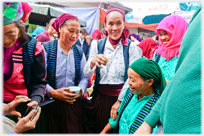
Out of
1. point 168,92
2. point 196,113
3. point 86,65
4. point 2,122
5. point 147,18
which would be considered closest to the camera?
point 196,113

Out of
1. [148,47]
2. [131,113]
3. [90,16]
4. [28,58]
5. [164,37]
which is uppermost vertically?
[90,16]

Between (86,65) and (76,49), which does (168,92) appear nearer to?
(86,65)

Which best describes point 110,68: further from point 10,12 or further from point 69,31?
point 10,12

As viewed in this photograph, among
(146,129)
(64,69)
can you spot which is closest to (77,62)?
(64,69)

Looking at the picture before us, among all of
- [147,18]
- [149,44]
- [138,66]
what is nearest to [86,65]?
[138,66]

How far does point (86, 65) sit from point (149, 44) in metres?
1.90

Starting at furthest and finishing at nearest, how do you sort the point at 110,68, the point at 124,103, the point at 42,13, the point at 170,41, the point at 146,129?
the point at 42,13 < the point at 170,41 < the point at 110,68 < the point at 124,103 < the point at 146,129

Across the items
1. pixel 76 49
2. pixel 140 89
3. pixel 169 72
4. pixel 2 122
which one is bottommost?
pixel 2 122

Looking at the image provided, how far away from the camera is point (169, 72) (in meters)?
1.60

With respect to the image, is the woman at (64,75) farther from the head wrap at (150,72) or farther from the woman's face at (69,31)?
the head wrap at (150,72)

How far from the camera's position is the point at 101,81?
1632 millimetres

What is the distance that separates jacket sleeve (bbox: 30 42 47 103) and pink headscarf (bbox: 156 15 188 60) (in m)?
1.47

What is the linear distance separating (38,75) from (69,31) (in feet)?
1.84

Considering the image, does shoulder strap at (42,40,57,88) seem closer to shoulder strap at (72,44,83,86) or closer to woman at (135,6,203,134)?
shoulder strap at (72,44,83,86)
